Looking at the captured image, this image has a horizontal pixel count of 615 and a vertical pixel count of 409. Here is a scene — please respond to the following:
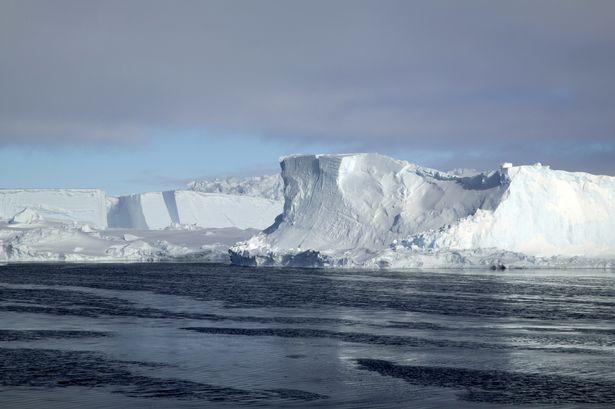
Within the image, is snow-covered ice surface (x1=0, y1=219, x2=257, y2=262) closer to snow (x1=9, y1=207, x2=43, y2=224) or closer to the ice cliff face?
snow (x1=9, y1=207, x2=43, y2=224)

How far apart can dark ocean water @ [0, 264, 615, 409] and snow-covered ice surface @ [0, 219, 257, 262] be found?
43.8 metres

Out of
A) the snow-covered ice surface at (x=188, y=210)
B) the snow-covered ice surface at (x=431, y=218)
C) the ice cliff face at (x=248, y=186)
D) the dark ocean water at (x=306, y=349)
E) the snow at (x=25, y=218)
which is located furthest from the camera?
the ice cliff face at (x=248, y=186)

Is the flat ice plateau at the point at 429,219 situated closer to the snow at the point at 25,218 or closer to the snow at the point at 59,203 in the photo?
the snow at the point at 25,218

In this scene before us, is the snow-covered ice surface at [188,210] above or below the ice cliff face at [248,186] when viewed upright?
below

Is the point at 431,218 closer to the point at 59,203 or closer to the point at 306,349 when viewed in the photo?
the point at 306,349

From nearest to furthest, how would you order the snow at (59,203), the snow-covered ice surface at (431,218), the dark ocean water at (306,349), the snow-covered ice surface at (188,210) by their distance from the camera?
the dark ocean water at (306,349), the snow-covered ice surface at (431,218), the snow at (59,203), the snow-covered ice surface at (188,210)

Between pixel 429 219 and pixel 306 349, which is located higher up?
pixel 429 219

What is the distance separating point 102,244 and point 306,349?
6788 centimetres

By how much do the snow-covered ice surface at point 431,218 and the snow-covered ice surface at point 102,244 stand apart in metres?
18.5

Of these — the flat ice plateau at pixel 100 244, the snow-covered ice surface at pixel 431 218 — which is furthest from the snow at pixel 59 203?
the snow-covered ice surface at pixel 431 218

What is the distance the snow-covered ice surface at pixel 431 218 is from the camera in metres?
61.8

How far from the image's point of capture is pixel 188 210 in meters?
116

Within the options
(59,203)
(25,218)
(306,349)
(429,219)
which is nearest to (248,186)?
(59,203)

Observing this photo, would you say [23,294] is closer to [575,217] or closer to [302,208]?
[302,208]
